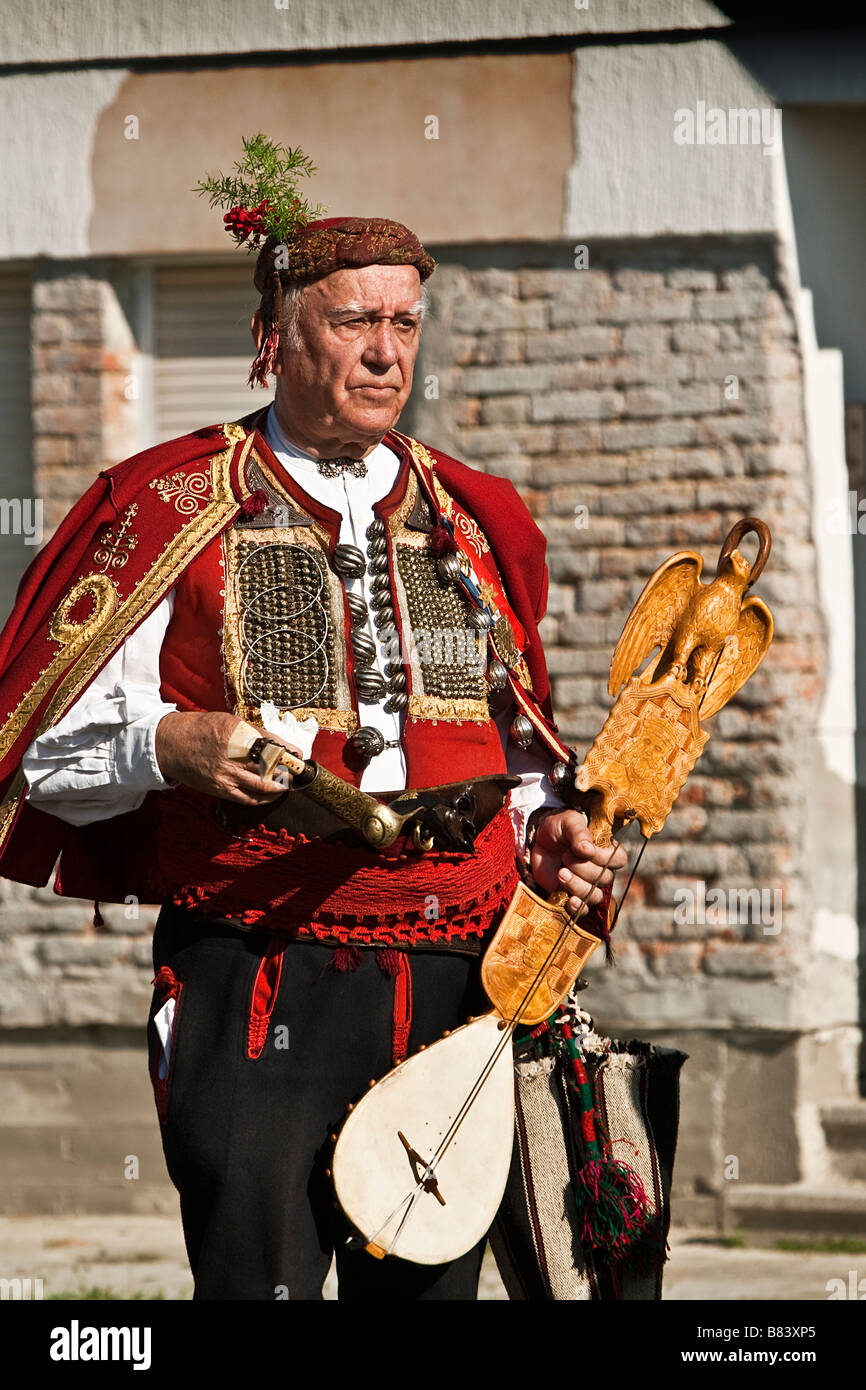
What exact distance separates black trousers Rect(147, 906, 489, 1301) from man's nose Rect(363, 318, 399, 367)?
3.09ft

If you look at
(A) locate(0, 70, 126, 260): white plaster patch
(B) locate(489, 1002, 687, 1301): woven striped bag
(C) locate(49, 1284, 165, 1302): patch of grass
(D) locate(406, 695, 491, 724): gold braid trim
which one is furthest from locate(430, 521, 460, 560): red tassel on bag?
(A) locate(0, 70, 126, 260): white plaster patch

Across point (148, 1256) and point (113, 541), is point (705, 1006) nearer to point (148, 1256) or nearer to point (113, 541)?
point (148, 1256)

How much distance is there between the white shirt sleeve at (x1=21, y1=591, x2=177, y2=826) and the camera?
8.94 ft

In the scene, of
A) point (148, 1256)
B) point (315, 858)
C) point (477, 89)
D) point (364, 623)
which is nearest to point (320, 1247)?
point (315, 858)

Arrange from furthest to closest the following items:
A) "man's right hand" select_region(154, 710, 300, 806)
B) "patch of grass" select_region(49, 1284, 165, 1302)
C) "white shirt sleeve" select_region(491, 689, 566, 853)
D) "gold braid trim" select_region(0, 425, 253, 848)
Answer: "patch of grass" select_region(49, 1284, 165, 1302), "white shirt sleeve" select_region(491, 689, 566, 853), "gold braid trim" select_region(0, 425, 253, 848), "man's right hand" select_region(154, 710, 300, 806)

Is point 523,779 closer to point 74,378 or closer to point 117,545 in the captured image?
point 117,545

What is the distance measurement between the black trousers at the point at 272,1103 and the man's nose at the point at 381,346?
94 cm

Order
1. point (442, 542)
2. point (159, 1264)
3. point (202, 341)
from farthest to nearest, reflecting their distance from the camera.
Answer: point (202, 341), point (159, 1264), point (442, 542)

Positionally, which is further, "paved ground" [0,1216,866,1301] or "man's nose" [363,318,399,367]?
"paved ground" [0,1216,866,1301]

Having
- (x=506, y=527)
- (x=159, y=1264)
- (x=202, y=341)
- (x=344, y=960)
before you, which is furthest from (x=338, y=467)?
(x=159, y=1264)

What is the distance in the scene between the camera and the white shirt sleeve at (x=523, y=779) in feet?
10.4

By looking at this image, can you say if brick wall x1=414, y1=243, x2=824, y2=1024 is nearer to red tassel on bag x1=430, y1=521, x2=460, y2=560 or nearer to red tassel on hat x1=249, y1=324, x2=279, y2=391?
red tassel on bag x1=430, y1=521, x2=460, y2=560

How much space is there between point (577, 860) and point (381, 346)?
925mm

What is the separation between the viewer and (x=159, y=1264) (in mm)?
5477
